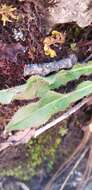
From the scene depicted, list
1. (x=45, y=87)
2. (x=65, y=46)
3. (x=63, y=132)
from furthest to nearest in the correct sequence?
(x=63, y=132) < (x=65, y=46) < (x=45, y=87)

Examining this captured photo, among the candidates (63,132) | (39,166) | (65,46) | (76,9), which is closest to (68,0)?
(76,9)

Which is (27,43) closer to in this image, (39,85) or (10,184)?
(39,85)

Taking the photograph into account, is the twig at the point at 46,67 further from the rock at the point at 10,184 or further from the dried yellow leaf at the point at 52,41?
the rock at the point at 10,184

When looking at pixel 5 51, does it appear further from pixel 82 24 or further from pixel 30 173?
pixel 30 173

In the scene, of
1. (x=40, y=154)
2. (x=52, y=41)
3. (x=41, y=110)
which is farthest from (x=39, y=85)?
(x=40, y=154)

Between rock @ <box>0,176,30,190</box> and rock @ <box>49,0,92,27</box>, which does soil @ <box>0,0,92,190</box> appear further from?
rock @ <box>0,176,30,190</box>

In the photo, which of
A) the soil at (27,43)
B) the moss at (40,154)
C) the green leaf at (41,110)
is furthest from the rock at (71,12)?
the moss at (40,154)
